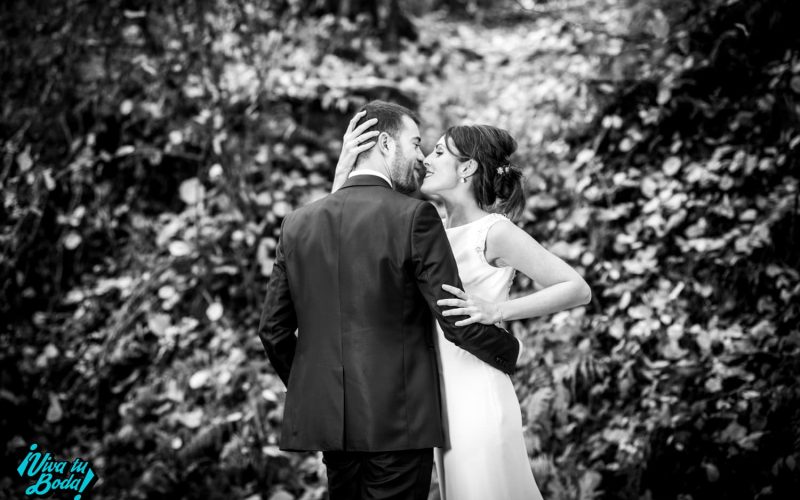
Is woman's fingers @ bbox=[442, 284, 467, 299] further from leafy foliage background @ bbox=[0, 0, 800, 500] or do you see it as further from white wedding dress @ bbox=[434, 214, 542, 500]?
leafy foliage background @ bbox=[0, 0, 800, 500]

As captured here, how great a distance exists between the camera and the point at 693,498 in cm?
325

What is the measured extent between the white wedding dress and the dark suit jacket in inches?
4.2

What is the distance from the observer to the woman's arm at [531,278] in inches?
80.7

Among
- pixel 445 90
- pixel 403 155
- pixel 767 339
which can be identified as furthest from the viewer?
pixel 445 90

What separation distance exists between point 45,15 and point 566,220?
474cm

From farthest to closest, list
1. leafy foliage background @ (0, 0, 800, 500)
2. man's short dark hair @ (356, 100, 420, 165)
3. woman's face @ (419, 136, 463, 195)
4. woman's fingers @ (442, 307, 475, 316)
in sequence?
1. leafy foliage background @ (0, 0, 800, 500)
2. woman's face @ (419, 136, 463, 195)
3. man's short dark hair @ (356, 100, 420, 165)
4. woman's fingers @ (442, 307, 475, 316)

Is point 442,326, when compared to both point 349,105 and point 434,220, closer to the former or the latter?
point 434,220

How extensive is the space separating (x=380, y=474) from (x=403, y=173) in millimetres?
1043

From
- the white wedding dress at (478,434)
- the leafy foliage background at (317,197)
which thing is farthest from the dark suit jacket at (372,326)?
the leafy foliage background at (317,197)

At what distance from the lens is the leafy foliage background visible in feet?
11.7

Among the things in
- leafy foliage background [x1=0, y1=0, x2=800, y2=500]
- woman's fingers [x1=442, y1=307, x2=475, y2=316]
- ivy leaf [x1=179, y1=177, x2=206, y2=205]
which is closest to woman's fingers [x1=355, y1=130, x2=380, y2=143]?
woman's fingers [x1=442, y1=307, x2=475, y2=316]

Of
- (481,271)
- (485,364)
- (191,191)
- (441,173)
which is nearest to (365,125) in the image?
(441,173)

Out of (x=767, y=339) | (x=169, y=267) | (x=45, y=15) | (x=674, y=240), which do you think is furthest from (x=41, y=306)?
(x=767, y=339)

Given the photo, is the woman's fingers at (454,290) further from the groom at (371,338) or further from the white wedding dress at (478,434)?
the white wedding dress at (478,434)
